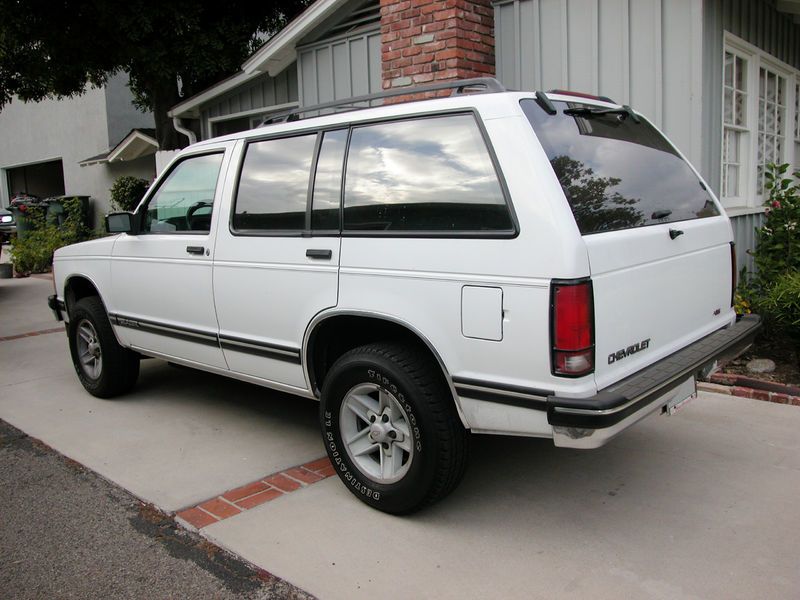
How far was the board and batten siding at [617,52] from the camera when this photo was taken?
5777 millimetres

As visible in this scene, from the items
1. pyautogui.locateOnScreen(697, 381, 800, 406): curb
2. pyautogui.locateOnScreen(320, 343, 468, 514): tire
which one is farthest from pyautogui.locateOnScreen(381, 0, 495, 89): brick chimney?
pyautogui.locateOnScreen(320, 343, 468, 514): tire

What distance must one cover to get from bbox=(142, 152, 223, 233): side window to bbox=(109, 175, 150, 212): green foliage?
12153 mm

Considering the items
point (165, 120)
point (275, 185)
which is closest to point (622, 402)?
point (275, 185)

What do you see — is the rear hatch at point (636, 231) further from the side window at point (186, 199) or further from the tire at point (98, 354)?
the tire at point (98, 354)

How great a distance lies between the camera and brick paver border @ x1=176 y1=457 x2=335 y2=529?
3.58m

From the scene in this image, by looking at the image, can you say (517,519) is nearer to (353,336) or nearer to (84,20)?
(353,336)

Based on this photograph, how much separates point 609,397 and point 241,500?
205 centimetres

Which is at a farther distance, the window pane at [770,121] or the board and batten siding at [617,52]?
the window pane at [770,121]

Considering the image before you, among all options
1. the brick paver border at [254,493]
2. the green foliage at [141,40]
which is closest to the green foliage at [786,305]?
the brick paver border at [254,493]

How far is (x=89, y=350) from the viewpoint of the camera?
18.4ft

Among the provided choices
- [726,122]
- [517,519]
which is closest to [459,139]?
[517,519]

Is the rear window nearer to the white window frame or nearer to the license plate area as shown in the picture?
the license plate area

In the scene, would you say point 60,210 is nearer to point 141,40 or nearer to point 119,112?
point 119,112

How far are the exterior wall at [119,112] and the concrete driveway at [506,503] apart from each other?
1478 cm
